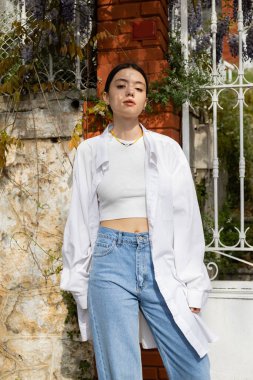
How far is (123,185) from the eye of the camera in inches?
103

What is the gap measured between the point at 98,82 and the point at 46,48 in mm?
513

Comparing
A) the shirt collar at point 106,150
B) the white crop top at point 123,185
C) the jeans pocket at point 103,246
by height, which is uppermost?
the shirt collar at point 106,150

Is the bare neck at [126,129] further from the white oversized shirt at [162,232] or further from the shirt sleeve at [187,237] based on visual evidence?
the shirt sleeve at [187,237]

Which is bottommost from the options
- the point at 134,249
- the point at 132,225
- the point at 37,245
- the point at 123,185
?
the point at 37,245

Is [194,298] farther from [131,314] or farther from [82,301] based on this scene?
[82,301]

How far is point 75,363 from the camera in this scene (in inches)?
142

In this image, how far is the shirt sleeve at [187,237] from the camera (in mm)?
2584

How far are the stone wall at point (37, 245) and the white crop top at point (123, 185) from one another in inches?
41.3

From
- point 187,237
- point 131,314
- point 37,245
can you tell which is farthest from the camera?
point 37,245

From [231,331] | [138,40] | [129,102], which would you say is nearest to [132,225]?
[129,102]

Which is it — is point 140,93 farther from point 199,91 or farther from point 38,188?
point 38,188

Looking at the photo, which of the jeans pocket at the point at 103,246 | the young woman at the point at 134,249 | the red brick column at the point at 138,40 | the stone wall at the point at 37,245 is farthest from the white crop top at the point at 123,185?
the stone wall at the point at 37,245

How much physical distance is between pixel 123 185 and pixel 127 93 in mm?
435

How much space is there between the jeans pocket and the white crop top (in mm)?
108
